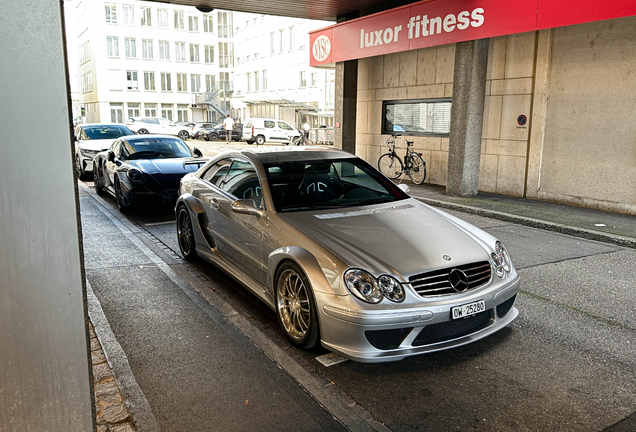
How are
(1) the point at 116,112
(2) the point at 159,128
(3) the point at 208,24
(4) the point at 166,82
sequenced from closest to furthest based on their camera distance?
(2) the point at 159,128 → (1) the point at 116,112 → (4) the point at 166,82 → (3) the point at 208,24

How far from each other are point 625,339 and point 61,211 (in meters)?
4.43

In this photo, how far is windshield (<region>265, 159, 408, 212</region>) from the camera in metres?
4.88

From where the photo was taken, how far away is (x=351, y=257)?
382cm

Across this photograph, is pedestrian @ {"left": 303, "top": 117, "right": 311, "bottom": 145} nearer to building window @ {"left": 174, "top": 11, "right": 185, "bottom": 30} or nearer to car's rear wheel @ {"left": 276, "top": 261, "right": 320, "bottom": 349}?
car's rear wheel @ {"left": 276, "top": 261, "right": 320, "bottom": 349}

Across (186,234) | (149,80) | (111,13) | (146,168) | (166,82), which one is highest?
(111,13)

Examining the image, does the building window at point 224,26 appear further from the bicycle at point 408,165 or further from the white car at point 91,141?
the bicycle at point 408,165

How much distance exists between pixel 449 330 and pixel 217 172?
3364 mm

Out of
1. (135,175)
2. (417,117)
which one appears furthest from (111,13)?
(135,175)

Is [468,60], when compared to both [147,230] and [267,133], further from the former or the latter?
[267,133]

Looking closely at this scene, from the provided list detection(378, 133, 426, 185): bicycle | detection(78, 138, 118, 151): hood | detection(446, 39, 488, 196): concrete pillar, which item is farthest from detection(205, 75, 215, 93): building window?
detection(446, 39, 488, 196): concrete pillar

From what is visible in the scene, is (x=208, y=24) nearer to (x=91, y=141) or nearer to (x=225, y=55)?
(x=225, y=55)

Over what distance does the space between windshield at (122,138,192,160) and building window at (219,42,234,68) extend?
59.9 m

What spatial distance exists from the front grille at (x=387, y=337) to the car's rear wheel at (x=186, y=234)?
3462mm

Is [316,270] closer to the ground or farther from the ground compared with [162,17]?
closer to the ground
